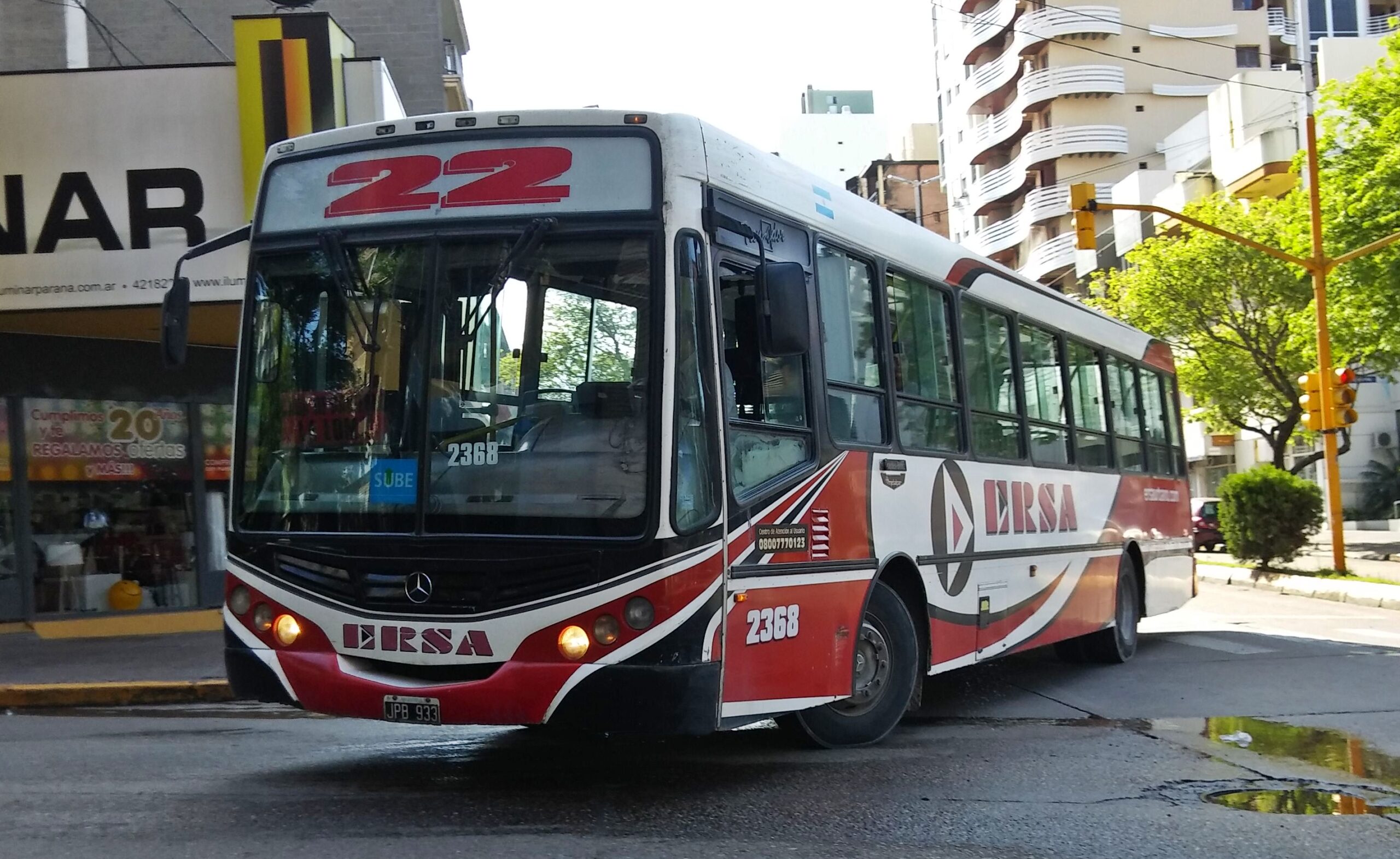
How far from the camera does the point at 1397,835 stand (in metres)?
5.93

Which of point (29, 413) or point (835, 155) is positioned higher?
point (835, 155)

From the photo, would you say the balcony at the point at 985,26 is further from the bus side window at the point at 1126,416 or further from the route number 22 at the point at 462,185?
the route number 22 at the point at 462,185

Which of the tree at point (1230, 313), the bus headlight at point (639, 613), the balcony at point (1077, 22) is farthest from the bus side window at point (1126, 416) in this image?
the balcony at point (1077, 22)

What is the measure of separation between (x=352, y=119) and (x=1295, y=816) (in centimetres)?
1183

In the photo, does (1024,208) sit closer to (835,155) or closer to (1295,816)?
(1295,816)

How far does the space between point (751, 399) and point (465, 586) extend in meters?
1.57

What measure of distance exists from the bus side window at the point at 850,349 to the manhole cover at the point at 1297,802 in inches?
96.9

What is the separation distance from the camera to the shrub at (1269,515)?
25516 millimetres

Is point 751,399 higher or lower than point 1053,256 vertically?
lower

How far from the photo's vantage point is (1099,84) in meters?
63.3

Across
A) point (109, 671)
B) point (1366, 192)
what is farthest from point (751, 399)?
point (1366, 192)

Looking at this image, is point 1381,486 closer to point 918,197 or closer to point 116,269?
point 116,269

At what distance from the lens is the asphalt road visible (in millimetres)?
5621

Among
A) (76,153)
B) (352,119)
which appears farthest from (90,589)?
(352,119)
